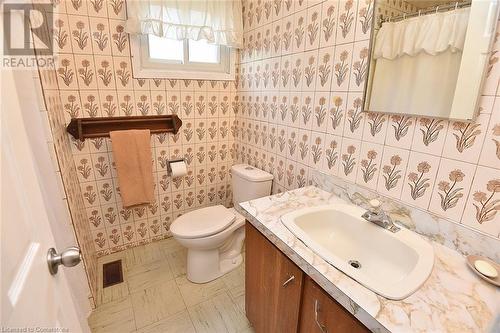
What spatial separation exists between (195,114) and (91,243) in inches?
49.1

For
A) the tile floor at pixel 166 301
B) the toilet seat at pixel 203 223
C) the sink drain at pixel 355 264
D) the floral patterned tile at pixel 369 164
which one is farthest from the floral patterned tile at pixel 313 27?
the tile floor at pixel 166 301

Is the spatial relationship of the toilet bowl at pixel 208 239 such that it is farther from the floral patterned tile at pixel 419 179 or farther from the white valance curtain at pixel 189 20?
the white valance curtain at pixel 189 20

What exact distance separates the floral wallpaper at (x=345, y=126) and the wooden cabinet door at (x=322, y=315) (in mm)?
548

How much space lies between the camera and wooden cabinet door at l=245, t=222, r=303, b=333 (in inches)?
37.3

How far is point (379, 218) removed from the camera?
1.04m

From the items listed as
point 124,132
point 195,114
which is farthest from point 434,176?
point 124,132

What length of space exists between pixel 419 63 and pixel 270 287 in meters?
1.07

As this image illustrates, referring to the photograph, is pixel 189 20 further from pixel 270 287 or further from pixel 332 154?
pixel 270 287

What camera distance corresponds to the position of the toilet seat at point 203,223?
1.61 m

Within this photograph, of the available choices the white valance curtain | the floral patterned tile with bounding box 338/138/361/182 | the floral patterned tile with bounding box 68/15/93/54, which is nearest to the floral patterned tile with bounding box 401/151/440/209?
the floral patterned tile with bounding box 338/138/361/182

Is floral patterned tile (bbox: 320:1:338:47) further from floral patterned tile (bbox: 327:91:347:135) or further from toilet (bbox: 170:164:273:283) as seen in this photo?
toilet (bbox: 170:164:273:283)

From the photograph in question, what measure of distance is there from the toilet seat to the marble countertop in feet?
2.57

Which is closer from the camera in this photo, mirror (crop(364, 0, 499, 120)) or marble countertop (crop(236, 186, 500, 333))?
marble countertop (crop(236, 186, 500, 333))

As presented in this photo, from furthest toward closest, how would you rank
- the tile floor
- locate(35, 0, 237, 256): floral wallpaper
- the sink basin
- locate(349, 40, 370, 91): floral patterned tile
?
locate(35, 0, 237, 256): floral wallpaper, the tile floor, locate(349, 40, 370, 91): floral patterned tile, the sink basin
